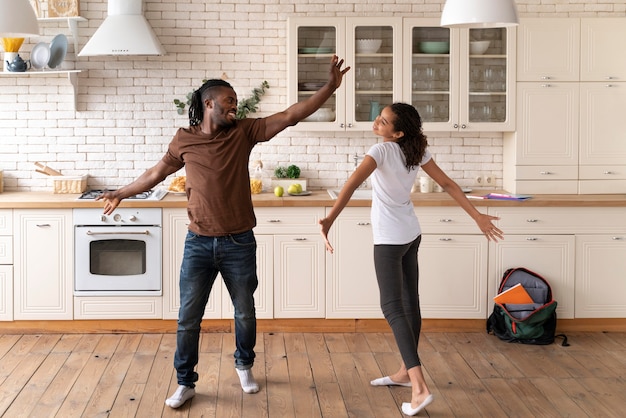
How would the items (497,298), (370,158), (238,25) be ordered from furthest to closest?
(238,25)
(497,298)
(370,158)

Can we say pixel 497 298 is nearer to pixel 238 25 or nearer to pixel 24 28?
pixel 238 25

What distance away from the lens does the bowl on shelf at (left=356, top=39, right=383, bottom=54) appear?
594 cm

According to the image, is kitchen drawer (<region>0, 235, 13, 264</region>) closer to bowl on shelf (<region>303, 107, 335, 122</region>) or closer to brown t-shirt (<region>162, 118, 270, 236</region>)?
brown t-shirt (<region>162, 118, 270, 236</region>)

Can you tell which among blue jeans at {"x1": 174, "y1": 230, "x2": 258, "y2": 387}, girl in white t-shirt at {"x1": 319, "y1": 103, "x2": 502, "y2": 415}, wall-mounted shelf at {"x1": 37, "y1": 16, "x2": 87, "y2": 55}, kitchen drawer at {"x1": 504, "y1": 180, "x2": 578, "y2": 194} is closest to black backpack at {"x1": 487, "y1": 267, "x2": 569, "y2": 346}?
kitchen drawer at {"x1": 504, "y1": 180, "x2": 578, "y2": 194}

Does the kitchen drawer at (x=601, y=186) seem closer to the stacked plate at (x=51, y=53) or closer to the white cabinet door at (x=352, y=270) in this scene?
the white cabinet door at (x=352, y=270)

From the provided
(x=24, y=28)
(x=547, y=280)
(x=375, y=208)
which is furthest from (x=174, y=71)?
(x=547, y=280)

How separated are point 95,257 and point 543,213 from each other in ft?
9.52

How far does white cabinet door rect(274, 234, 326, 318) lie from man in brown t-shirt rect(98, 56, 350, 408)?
1281mm

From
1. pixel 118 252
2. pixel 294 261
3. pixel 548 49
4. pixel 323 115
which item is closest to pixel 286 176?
pixel 323 115

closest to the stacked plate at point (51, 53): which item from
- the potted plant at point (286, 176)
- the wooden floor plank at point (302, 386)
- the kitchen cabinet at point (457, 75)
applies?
the potted plant at point (286, 176)

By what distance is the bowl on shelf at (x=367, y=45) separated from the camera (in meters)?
5.94

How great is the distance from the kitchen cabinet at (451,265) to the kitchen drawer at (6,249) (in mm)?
2614

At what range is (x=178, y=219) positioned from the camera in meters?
5.64

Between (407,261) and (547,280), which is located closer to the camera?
(407,261)
